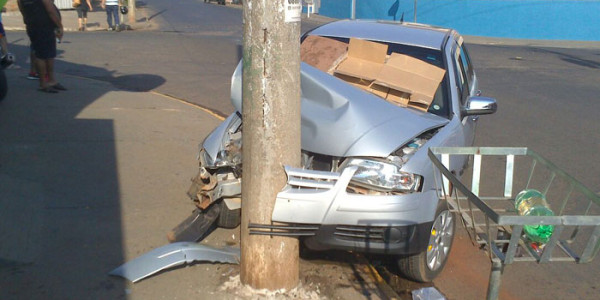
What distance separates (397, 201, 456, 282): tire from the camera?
4.56 meters

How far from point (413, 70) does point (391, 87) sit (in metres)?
0.30

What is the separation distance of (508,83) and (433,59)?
983cm

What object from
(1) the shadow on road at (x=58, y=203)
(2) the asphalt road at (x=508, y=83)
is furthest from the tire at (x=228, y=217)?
(2) the asphalt road at (x=508, y=83)

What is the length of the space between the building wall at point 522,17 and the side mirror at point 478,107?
89.9ft

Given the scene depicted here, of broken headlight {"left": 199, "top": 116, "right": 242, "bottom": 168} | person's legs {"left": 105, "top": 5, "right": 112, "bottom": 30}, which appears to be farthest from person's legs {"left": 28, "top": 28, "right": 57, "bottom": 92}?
person's legs {"left": 105, "top": 5, "right": 112, "bottom": 30}

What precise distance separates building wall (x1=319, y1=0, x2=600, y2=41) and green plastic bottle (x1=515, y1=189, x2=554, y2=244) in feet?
98.4

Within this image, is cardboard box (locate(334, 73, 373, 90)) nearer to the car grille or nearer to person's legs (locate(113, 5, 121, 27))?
the car grille

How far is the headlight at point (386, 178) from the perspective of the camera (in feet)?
14.3

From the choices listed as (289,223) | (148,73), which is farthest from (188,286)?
(148,73)

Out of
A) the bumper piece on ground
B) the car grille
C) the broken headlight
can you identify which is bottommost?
the bumper piece on ground

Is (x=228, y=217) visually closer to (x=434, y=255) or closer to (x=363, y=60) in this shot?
(x=434, y=255)

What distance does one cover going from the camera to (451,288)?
16.0 feet

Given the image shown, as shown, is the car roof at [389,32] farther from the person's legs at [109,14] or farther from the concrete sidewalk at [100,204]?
the person's legs at [109,14]

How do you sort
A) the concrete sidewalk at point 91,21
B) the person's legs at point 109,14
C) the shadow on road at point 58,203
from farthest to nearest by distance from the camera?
the concrete sidewalk at point 91,21 < the person's legs at point 109,14 < the shadow on road at point 58,203
